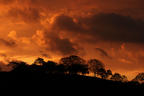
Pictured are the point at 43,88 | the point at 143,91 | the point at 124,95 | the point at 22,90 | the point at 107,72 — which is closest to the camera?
the point at 22,90

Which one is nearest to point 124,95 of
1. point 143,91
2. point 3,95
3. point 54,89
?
point 143,91

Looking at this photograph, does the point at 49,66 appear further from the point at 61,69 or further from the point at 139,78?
the point at 139,78

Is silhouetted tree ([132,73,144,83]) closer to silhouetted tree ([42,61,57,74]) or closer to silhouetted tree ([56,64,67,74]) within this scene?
silhouetted tree ([56,64,67,74])

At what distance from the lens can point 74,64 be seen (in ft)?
543

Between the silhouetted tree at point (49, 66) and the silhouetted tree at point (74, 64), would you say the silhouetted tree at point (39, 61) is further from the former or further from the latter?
the silhouetted tree at point (74, 64)

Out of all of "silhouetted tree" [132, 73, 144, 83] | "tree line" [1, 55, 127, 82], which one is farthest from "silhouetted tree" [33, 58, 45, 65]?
"silhouetted tree" [132, 73, 144, 83]

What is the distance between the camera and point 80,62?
16775cm

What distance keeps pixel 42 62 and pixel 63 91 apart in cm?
9071

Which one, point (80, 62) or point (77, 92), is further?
point (80, 62)

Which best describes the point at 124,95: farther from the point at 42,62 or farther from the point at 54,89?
the point at 42,62

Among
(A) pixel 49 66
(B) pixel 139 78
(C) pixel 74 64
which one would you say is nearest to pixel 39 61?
(A) pixel 49 66

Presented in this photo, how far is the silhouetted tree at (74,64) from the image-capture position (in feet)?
535

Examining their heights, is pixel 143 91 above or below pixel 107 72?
below

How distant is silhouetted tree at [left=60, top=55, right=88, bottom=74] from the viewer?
6417 inches
